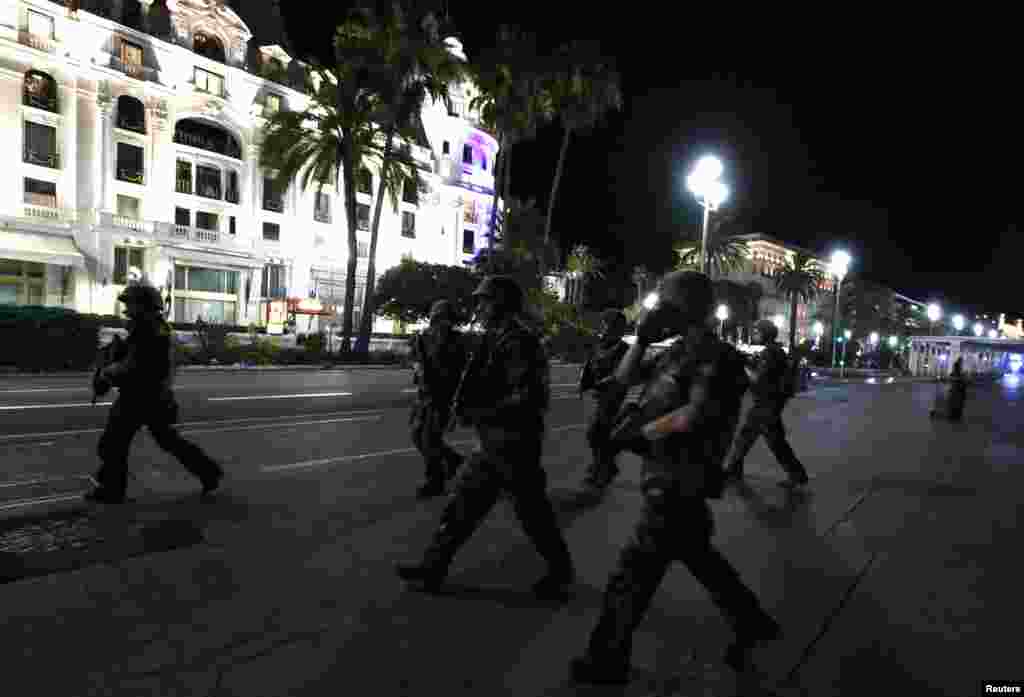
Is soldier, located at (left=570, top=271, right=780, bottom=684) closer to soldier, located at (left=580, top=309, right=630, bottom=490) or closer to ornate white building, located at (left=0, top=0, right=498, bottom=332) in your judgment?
soldier, located at (left=580, top=309, right=630, bottom=490)

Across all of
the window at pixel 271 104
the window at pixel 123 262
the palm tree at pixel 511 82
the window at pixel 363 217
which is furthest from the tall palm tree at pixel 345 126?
the window at pixel 363 217

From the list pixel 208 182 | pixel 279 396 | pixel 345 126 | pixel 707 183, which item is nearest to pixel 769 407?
pixel 707 183

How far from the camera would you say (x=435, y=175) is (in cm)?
5572

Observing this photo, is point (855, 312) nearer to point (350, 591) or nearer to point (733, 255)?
point (733, 255)

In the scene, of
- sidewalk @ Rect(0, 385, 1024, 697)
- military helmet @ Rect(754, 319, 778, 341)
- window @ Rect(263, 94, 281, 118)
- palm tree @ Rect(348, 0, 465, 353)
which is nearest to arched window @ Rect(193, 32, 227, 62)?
window @ Rect(263, 94, 281, 118)

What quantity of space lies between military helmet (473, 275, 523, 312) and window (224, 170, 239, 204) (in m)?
44.1

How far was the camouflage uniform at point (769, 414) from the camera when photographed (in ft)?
23.4

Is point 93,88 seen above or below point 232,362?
above

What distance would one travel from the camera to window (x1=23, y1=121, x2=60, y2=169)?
3322 centimetres

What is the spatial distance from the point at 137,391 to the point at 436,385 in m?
2.39

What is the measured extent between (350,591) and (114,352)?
307cm

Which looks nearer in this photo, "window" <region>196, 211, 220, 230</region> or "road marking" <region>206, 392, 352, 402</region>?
"road marking" <region>206, 392, 352, 402</region>

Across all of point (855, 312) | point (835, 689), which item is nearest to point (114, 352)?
point (835, 689)

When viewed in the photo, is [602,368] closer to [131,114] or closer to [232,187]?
[131,114]
